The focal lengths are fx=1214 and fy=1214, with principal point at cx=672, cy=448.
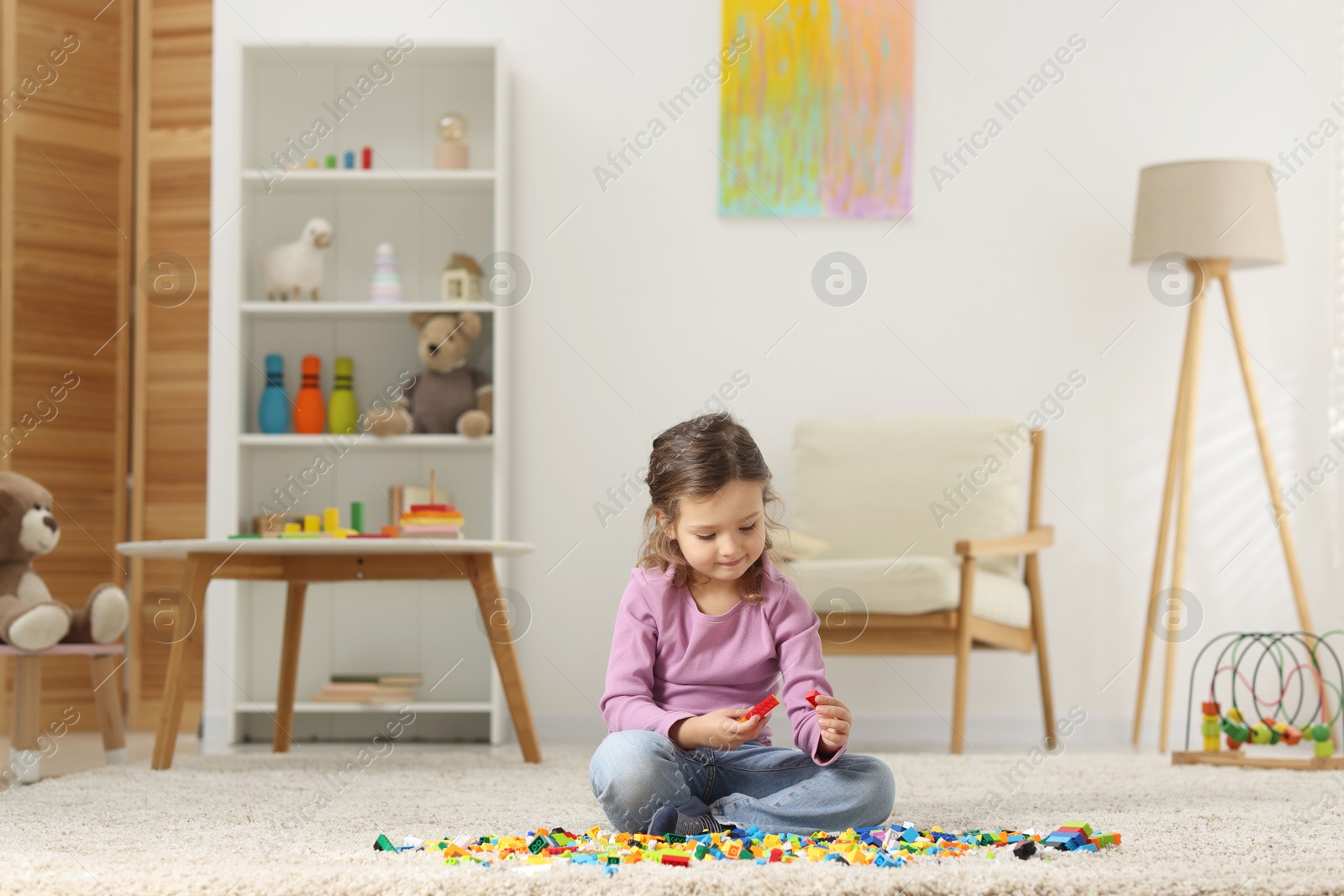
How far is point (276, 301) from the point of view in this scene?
3.14 m

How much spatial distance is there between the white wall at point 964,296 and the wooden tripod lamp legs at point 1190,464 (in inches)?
6.3

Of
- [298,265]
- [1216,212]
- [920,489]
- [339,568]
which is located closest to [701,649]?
[339,568]

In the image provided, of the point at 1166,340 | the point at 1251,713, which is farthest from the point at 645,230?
the point at 1251,713

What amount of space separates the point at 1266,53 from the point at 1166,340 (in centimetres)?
86

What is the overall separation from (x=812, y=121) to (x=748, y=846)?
2426 mm

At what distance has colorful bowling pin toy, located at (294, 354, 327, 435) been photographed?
124 inches

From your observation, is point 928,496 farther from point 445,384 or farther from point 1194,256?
point 445,384

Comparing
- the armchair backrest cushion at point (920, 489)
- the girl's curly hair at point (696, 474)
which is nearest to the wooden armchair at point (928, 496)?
the armchair backrest cushion at point (920, 489)

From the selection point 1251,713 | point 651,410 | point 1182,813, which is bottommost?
point 1251,713

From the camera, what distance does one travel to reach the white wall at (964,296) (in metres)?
3.30

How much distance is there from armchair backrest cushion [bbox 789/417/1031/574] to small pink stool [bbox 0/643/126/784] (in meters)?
1.64

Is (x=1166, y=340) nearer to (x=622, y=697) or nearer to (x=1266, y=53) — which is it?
(x=1266, y=53)

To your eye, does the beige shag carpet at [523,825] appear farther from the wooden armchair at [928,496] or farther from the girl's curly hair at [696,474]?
the wooden armchair at [928,496]

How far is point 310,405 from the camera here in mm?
3143
